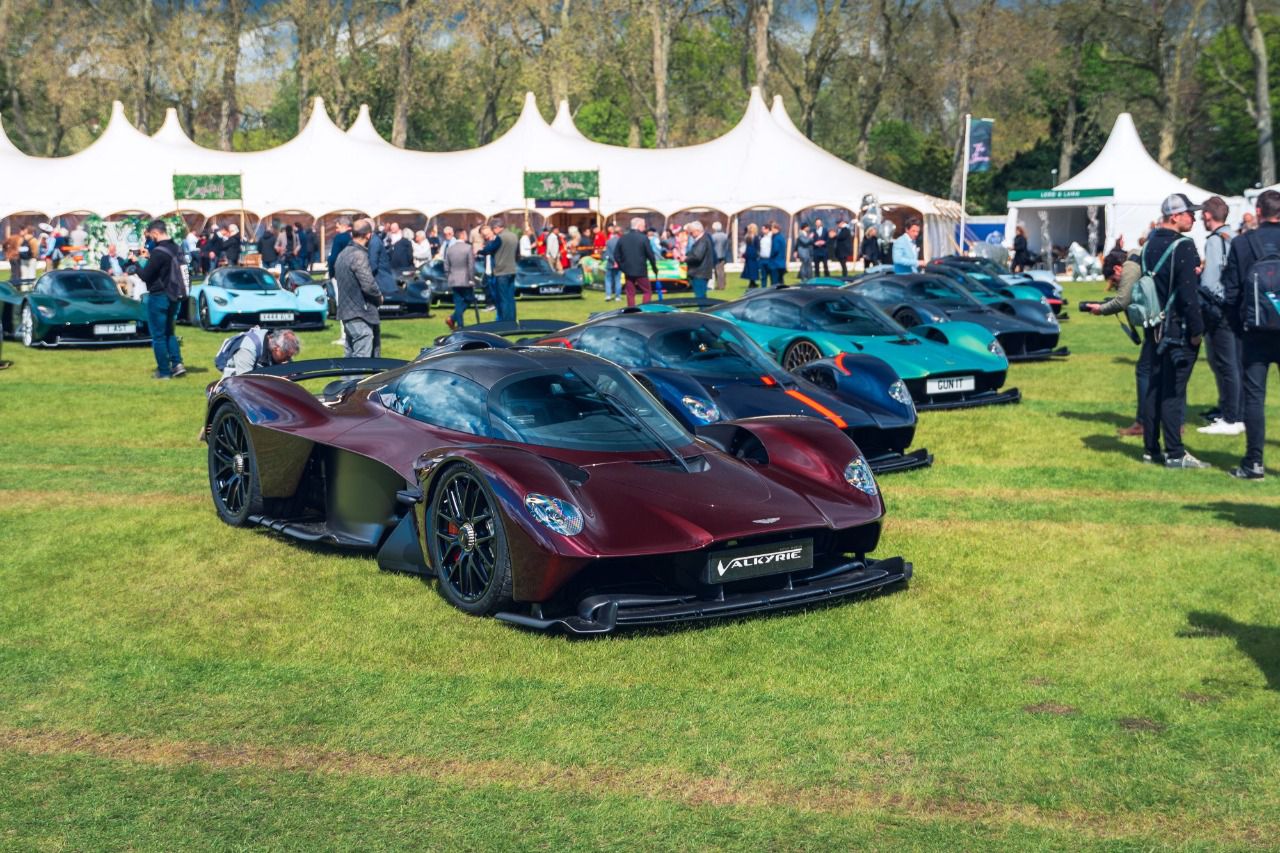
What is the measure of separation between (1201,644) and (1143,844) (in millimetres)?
2534

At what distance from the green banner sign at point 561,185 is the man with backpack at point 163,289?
30.7 meters

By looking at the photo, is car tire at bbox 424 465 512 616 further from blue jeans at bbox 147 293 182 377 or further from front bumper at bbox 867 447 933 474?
blue jeans at bbox 147 293 182 377

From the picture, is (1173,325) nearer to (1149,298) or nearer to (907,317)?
(1149,298)

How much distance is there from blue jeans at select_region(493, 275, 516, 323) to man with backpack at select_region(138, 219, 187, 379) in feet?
19.4

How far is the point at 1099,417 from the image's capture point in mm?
15289

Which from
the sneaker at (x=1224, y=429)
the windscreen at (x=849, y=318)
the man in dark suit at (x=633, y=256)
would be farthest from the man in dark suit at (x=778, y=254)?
the sneaker at (x=1224, y=429)

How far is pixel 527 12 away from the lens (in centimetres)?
7119

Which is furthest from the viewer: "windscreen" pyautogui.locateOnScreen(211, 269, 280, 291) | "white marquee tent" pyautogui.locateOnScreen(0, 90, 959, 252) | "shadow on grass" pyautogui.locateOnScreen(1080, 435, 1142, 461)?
"white marquee tent" pyautogui.locateOnScreen(0, 90, 959, 252)

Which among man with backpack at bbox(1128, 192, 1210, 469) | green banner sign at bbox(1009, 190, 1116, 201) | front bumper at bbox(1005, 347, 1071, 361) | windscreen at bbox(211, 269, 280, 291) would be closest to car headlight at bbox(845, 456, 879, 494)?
man with backpack at bbox(1128, 192, 1210, 469)

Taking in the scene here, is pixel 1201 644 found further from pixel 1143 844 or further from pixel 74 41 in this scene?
pixel 74 41

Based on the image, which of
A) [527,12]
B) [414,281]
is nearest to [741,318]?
[414,281]

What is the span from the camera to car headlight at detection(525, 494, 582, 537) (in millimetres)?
7043

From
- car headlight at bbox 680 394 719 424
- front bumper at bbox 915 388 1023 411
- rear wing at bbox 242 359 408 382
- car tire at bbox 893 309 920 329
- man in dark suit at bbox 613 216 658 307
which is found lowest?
front bumper at bbox 915 388 1023 411

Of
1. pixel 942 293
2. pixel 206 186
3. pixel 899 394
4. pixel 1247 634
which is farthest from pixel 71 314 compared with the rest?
pixel 206 186
